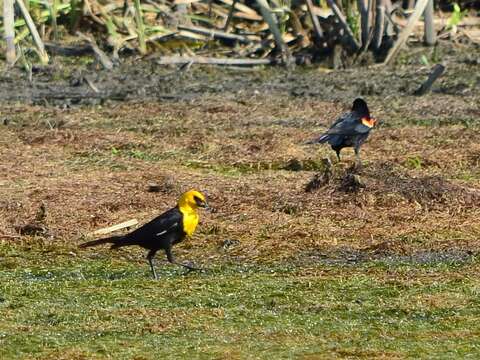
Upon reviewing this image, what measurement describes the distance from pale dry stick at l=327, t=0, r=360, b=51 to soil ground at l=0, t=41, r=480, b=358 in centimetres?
58

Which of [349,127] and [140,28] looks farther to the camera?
[140,28]

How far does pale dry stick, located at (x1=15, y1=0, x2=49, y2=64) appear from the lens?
2028 cm

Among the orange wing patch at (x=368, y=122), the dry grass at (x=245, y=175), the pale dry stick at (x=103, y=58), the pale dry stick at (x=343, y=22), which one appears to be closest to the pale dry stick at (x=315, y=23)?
the pale dry stick at (x=343, y=22)

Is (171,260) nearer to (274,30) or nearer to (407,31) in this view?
(274,30)

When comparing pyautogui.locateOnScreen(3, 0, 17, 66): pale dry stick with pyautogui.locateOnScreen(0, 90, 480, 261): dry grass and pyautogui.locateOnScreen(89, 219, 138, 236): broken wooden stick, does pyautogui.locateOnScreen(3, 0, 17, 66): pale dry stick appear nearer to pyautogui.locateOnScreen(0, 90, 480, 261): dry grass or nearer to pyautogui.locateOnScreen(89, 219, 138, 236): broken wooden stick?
pyautogui.locateOnScreen(0, 90, 480, 261): dry grass

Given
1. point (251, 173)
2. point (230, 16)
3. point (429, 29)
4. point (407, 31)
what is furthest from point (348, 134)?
point (429, 29)

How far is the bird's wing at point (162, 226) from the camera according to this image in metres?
11.0

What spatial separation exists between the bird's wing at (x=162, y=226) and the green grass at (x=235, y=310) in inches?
13.5

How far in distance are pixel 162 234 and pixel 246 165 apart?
4.52m

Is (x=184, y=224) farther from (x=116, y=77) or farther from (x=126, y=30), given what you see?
(x=126, y=30)

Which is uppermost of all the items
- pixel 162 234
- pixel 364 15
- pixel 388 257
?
pixel 162 234

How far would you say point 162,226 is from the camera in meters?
11.1

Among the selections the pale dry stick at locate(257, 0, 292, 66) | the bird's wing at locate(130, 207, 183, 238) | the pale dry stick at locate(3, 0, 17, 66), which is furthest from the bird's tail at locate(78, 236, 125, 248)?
the pale dry stick at locate(257, 0, 292, 66)

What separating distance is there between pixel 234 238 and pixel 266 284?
67.5 inches
